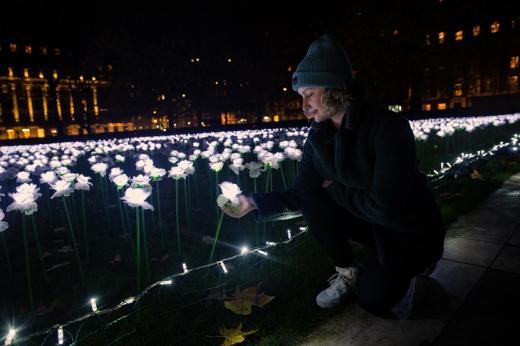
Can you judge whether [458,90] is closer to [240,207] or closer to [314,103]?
[314,103]

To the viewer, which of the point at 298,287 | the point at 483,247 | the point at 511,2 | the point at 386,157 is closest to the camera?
the point at 386,157

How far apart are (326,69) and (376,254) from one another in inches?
56.2

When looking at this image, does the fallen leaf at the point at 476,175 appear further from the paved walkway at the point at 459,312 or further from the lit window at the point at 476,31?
the lit window at the point at 476,31

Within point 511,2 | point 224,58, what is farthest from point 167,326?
point 511,2

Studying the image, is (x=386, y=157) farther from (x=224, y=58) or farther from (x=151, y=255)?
(x=224, y=58)

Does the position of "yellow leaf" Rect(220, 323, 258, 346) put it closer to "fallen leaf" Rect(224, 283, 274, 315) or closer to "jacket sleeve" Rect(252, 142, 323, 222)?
"fallen leaf" Rect(224, 283, 274, 315)

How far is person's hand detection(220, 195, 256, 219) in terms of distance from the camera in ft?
10.6

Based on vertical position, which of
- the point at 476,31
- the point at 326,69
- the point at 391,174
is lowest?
the point at 391,174

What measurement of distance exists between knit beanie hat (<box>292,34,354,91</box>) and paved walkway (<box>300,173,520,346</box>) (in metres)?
1.76

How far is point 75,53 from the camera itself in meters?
41.1

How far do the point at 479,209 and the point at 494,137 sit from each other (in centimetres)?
1159

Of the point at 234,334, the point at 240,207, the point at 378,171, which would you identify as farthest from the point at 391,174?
the point at 234,334

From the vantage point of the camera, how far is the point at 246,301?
3348mm

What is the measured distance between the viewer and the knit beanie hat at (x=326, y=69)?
2.88m
